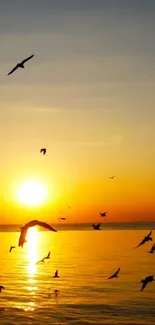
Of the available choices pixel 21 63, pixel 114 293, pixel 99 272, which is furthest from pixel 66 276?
pixel 21 63

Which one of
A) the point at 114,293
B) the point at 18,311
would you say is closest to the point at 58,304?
the point at 18,311

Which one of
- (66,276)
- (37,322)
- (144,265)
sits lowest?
(37,322)

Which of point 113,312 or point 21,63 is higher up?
point 21,63

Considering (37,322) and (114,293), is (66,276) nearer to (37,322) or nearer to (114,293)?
(114,293)

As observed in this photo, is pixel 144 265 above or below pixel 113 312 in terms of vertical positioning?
above

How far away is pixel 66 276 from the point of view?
71.9 m

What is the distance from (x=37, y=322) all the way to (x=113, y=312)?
750 centimetres

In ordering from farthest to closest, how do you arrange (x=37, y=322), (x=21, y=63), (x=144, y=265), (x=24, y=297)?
1. (x=144, y=265)
2. (x=24, y=297)
3. (x=37, y=322)
4. (x=21, y=63)

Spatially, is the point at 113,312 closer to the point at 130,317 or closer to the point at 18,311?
the point at 130,317

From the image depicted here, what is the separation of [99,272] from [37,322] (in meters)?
33.9

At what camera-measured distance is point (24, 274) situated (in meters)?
78.2

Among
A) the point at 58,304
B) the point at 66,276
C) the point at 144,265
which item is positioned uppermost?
the point at 144,265

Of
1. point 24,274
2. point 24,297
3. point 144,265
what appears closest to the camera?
point 24,297

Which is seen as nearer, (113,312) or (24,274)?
(113,312)
